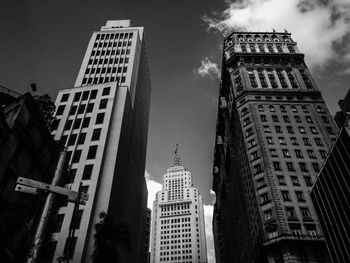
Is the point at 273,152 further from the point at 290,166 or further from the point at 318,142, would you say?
the point at 318,142

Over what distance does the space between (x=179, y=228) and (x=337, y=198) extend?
5642 inches

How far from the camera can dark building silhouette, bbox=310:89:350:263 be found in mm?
40625

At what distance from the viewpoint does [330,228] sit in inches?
1822

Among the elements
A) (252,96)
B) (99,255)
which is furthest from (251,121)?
(99,255)

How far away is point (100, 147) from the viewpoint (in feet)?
170

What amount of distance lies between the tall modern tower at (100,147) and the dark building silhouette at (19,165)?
8.66m

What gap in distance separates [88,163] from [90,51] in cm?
4968

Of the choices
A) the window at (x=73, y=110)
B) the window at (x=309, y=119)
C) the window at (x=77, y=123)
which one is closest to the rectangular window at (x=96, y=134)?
the window at (x=77, y=123)

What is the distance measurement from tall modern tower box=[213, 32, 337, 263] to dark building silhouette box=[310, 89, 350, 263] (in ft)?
13.3

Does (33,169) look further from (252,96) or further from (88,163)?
(252,96)

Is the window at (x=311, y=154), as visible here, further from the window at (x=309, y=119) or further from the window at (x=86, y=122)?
the window at (x=86, y=122)

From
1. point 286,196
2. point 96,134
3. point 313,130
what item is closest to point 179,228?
point 313,130

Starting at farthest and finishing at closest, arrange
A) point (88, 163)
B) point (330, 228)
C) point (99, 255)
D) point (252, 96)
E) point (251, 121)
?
point (252, 96)
point (251, 121)
point (88, 163)
point (330, 228)
point (99, 255)

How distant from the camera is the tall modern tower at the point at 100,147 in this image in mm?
41625
